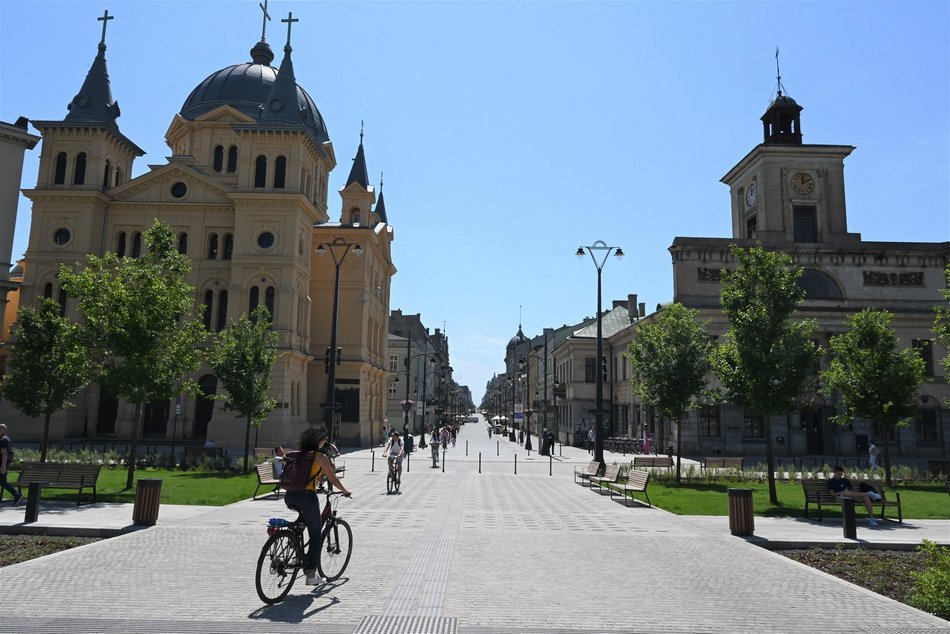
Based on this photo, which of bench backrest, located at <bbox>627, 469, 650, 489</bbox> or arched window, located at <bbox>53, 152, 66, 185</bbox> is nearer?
bench backrest, located at <bbox>627, 469, 650, 489</bbox>

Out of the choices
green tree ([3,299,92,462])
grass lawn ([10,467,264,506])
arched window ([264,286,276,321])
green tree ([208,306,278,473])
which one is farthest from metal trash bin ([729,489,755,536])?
arched window ([264,286,276,321])

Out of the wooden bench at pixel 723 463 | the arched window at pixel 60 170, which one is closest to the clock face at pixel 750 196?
the wooden bench at pixel 723 463

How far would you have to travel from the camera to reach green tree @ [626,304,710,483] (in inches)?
Result: 1005

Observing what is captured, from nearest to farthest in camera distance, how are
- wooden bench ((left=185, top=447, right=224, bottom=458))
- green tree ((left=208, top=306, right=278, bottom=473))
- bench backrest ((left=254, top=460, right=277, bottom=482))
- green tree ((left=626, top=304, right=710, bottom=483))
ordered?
bench backrest ((left=254, top=460, right=277, bottom=482)), green tree ((left=626, top=304, right=710, bottom=483)), wooden bench ((left=185, top=447, right=224, bottom=458)), green tree ((left=208, top=306, right=278, bottom=473))

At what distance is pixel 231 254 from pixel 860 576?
43.2 metres

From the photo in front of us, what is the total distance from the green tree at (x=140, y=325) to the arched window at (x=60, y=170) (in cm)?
2927

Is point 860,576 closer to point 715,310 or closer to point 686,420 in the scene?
point 686,420

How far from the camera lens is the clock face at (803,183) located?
47.6 m

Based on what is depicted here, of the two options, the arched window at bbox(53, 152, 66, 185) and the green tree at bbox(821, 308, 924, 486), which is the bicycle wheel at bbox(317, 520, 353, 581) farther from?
the arched window at bbox(53, 152, 66, 185)

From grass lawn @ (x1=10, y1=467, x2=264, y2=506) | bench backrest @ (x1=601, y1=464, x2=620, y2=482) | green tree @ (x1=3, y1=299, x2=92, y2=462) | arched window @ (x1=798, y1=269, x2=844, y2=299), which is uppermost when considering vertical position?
arched window @ (x1=798, y1=269, x2=844, y2=299)

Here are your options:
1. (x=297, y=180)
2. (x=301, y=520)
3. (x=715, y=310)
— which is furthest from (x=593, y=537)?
(x=297, y=180)

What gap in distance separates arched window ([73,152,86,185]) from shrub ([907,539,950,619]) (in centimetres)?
5118

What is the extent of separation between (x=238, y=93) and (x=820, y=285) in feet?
159

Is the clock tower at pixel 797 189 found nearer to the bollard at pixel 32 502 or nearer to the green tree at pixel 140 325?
the green tree at pixel 140 325
